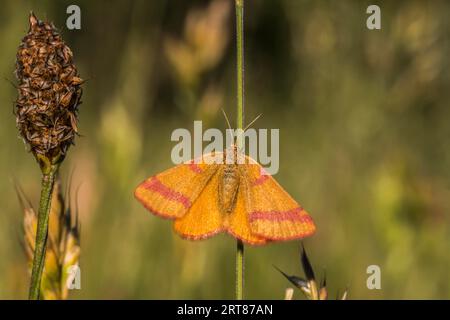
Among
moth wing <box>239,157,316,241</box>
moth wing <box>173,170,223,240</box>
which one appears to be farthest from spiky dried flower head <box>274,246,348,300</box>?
moth wing <box>173,170,223,240</box>

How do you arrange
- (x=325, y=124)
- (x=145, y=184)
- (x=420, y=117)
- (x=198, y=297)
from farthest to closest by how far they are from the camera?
(x=420, y=117) → (x=325, y=124) → (x=198, y=297) → (x=145, y=184)

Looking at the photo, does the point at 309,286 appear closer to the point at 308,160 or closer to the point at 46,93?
the point at 46,93

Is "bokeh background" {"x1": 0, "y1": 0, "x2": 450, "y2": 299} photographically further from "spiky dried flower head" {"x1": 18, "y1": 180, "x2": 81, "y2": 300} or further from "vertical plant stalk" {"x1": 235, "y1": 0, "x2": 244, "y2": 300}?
"vertical plant stalk" {"x1": 235, "y1": 0, "x2": 244, "y2": 300}

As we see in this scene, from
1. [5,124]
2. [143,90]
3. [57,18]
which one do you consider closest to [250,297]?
[143,90]

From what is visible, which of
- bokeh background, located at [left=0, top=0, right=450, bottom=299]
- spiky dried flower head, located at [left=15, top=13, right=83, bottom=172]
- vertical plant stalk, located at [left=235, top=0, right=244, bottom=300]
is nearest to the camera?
Result: vertical plant stalk, located at [left=235, top=0, right=244, bottom=300]

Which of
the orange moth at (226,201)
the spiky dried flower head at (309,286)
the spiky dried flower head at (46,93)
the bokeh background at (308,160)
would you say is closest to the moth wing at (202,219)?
the orange moth at (226,201)

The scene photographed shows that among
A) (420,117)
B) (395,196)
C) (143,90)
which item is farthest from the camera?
(420,117)

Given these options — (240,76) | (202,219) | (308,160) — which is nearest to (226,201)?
(202,219)

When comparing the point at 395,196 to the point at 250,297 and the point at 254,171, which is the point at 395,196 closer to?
the point at 250,297
